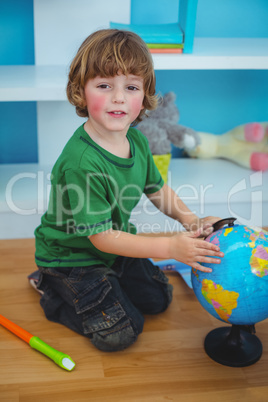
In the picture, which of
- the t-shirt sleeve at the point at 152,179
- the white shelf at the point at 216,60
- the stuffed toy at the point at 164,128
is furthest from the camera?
the stuffed toy at the point at 164,128

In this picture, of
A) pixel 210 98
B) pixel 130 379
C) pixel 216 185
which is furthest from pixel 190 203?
pixel 130 379

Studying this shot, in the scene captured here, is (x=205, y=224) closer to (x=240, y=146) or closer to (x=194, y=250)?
(x=194, y=250)

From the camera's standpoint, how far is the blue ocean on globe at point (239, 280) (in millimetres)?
1097

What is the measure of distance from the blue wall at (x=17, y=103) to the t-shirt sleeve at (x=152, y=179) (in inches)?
30.0

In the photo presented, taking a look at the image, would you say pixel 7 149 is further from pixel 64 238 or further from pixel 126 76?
pixel 126 76

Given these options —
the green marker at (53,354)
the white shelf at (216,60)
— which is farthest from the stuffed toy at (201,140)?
the green marker at (53,354)

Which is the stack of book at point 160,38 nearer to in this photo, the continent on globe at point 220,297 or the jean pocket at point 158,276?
the jean pocket at point 158,276

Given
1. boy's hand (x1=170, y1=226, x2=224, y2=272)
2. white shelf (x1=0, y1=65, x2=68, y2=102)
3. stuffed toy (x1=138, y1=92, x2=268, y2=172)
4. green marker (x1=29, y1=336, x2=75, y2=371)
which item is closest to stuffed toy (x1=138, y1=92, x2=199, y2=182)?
stuffed toy (x1=138, y1=92, x2=268, y2=172)

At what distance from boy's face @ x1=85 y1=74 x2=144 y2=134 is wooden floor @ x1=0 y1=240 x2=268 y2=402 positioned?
1.79 ft

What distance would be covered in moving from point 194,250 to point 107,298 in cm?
29

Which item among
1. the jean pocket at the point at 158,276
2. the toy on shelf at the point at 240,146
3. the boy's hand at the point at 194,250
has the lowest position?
the jean pocket at the point at 158,276

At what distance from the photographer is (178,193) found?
190 centimetres

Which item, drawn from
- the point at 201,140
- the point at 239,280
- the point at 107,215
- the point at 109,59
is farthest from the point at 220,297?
the point at 201,140

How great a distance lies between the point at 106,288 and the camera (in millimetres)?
1306
